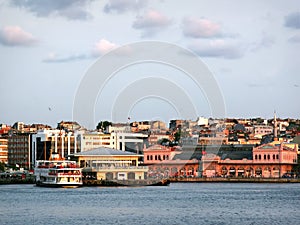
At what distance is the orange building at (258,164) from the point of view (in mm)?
127188

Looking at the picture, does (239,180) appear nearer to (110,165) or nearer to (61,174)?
(110,165)

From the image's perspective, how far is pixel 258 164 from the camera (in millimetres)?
128250

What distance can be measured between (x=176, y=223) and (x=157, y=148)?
3498 inches

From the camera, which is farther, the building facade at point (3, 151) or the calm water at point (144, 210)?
the building facade at point (3, 151)

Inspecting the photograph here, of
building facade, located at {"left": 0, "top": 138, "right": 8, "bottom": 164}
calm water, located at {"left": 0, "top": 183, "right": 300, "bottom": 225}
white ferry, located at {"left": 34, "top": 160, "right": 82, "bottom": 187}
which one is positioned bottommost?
calm water, located at {"left": 0, "top": 183, "right": 300, "bottom": 225}

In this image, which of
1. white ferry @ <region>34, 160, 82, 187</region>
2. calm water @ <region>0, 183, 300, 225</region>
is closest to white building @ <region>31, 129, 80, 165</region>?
white ferry @ <region>34, 160, 82, 187</region>

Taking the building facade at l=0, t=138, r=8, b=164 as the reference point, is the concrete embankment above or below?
below

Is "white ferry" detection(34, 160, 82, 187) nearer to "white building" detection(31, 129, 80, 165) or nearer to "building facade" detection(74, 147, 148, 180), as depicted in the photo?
"building facade" detection(74, 147, 148, 180)

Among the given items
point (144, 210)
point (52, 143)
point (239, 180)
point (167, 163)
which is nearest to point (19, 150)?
point (52, 143)

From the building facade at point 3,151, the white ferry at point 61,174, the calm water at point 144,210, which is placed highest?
the building facade at point 3,151

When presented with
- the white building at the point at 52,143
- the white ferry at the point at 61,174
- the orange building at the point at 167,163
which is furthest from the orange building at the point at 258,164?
the white ferry at the point at 61,174

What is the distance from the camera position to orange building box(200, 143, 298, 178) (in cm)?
12719

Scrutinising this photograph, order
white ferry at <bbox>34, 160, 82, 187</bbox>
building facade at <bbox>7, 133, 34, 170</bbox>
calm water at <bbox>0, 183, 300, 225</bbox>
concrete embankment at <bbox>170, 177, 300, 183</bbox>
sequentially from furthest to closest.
A: building facade at <bbox>7, 133, 34, 170</bbox> → concrete embankment at <bbox>170, 177, 300, 183</bbox> → white ferry at <bbox>34, 160, 82, 187</bbox> → calm water at <bbox>0, 183, 300, 225</bbox>

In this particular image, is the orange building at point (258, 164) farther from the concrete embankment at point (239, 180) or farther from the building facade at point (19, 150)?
the building facade at point (19, 150)
